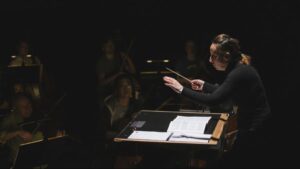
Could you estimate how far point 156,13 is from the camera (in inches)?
283

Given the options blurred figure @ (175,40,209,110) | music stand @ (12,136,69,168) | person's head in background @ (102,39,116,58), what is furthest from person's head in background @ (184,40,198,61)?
music stand @ (12,136,69,168)

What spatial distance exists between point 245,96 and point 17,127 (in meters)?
2.18

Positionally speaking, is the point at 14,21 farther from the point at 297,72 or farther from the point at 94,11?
the point at 297,72

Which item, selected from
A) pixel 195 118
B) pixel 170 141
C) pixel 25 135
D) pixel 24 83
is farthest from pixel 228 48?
pixel 24 83

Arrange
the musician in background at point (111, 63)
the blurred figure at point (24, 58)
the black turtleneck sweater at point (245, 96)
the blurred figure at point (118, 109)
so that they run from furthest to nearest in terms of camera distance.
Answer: the musician in background at point (111, 63), the blurred figure at point (24, 58), the blurred figure at point (118, 109), the black turtleneck sweater at point (245, 96)

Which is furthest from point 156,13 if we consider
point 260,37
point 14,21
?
point 14,21

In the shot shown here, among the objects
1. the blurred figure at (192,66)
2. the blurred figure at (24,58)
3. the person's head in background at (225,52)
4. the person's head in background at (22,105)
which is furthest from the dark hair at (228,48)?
the blurred figure at (24,58)

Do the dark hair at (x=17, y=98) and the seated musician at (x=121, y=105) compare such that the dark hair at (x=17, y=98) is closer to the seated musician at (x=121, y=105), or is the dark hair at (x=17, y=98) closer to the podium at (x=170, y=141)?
the seated musician at (x=121, y=105)

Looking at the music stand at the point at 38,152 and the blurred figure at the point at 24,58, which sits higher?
the blurred figure at the point at 24,58

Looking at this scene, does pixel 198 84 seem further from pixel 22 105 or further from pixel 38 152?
pixel 22 105

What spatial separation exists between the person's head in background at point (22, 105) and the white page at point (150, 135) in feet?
5.56

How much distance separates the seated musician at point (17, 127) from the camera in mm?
4281

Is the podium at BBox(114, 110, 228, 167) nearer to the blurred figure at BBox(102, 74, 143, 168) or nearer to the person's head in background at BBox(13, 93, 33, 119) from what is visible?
the blurred figure at BBox(102, 74, 143, 168)

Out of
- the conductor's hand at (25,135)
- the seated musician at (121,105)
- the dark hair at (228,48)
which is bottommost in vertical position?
the conductor's hand at (25,135)
